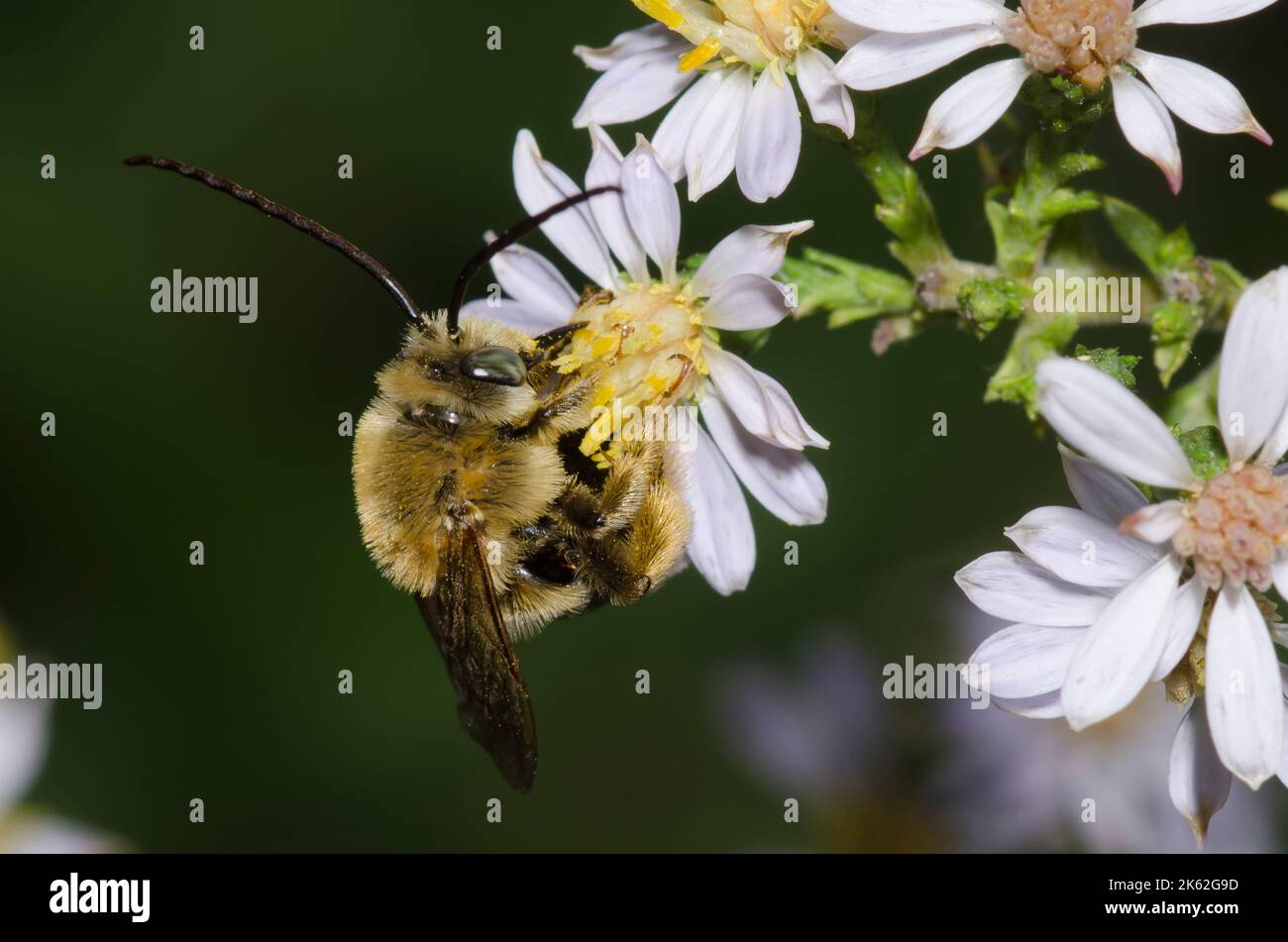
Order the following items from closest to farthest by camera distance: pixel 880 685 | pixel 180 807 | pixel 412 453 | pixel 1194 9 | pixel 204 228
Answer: pixel 1194 9 → pixel 412 453 → pixel 880 685 → pixel 180 807 → pixel 204 228

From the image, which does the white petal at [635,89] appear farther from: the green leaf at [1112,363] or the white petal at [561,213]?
the green leaf at [1112,363]

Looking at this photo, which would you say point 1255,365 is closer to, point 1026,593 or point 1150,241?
point 1026,593

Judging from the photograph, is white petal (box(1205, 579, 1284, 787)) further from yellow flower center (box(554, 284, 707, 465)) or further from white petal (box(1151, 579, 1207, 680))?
yellow flower center (box(554, 284, 707, 465))

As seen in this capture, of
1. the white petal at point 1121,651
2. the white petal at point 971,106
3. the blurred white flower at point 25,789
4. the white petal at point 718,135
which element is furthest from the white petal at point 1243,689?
the blurred white flower at point 25,789

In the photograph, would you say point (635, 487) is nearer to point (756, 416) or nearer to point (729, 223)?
point (756, 416)

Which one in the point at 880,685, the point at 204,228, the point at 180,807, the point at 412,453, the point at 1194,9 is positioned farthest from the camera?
the point at 204,228

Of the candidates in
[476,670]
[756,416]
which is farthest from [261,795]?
[756,416]

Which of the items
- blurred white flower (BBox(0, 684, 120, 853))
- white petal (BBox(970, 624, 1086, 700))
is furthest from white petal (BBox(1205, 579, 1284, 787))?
blurred white flower (BBox(0, 684, 120, 853))
